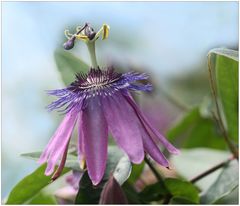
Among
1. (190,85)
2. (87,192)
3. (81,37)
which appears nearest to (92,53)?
(81,37)

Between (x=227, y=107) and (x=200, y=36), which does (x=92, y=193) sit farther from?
(x=200, y=36)

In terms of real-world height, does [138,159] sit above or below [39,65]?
above

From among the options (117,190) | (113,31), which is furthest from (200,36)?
(117,190)

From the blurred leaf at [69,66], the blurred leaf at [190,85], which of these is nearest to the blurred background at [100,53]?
the blurred leaf at [190,85]

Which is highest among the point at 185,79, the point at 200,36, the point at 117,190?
the point at 117,190

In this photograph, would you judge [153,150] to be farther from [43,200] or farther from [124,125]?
[43,200]

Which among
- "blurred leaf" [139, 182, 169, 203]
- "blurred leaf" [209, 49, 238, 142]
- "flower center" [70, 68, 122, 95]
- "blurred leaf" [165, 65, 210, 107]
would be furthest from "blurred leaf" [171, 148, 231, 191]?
"blurred leaf" [165, 65, 210, 107]

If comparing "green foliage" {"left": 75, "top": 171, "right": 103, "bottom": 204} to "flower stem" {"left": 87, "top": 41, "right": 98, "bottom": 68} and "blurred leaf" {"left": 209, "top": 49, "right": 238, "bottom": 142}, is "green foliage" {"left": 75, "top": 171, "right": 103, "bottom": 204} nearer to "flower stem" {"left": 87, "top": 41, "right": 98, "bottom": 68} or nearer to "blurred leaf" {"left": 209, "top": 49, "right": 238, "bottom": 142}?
"flower stem" {"left": 87, "top": 41, "right": 98, "bottom": 68}
